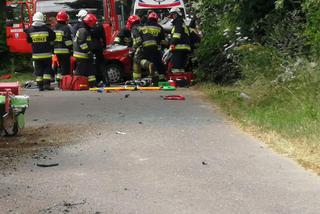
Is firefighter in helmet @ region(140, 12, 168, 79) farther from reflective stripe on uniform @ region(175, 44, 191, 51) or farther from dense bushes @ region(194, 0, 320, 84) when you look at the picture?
dense bushes @ region(194, 0, 320, 84)

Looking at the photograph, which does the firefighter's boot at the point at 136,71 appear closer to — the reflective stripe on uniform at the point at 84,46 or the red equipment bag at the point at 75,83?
the red equipment bag at the point at 75,83

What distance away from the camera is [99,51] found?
17.2 metres

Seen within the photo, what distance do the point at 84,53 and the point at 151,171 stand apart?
959cm

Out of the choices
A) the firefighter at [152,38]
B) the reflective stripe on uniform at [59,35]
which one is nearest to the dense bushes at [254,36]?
the firefighter at [152,38]

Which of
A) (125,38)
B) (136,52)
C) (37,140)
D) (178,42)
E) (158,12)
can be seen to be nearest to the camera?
(37,140)

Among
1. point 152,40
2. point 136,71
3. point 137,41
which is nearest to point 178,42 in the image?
point 152,40

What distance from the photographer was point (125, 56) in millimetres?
17797

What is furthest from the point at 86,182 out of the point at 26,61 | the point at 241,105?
the point at 26,61

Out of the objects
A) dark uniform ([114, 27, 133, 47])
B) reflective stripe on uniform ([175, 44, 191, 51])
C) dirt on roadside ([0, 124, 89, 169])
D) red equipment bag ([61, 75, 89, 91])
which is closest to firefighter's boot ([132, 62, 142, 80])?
dark uniform ([114, 27, 133, 47])

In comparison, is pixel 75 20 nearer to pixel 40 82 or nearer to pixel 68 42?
pixel 68 42

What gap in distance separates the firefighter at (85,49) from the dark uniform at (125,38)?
136 centimetres

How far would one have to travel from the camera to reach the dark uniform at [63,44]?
1742cm

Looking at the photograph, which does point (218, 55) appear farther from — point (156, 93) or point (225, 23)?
point (156, 93)

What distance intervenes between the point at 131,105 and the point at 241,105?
218 cm
